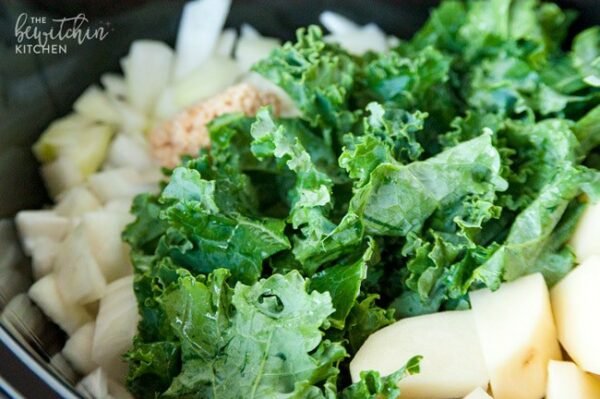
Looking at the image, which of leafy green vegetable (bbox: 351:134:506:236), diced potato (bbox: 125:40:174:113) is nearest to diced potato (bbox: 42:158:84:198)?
diced potato (bbox: 125:40:174:113)

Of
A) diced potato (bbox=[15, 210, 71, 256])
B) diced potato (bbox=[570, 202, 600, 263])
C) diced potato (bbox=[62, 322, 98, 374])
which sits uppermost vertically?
diced potato (bbox=[570, 202, 600, 263])

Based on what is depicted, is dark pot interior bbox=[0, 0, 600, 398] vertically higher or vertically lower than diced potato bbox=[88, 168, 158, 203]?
higher

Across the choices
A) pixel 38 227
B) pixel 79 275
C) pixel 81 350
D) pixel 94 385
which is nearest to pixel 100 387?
pixel 94 385

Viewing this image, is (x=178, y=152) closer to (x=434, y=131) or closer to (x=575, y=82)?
(x=434, y=131)

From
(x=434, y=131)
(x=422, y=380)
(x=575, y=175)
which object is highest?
(x=575, y=175)

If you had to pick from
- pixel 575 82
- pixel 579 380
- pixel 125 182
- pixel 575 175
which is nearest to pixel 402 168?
pixel 575 175

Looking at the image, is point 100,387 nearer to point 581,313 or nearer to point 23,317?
point 23,317

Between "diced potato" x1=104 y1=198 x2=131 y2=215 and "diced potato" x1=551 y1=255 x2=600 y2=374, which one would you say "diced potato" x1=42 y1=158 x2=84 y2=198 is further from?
"diced potato" x1=551 y1=255 x2=600 y2=374
